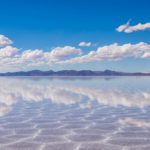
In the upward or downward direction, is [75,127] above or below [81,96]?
below

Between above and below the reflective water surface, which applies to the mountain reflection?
above

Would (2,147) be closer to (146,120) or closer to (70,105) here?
(146,120)

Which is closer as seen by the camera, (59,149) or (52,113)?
(59,149)

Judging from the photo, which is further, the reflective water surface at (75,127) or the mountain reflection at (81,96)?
the mountain reflection at (81,96)

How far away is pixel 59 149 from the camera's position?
6199 millimetres

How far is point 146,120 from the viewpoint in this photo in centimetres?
907

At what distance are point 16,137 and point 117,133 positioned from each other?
6.61 ft

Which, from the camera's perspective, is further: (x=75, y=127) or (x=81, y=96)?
(x=81, y=96)

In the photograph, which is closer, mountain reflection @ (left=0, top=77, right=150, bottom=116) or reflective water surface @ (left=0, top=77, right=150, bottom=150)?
reflective water surface @ (left=0, top=77, right=150, bottom=150)

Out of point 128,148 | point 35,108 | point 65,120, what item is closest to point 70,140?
point 128,148

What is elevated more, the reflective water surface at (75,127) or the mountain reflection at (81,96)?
the mountain reflection at (81,96)

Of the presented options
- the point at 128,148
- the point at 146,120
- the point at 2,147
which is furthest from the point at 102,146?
the point at 146,120

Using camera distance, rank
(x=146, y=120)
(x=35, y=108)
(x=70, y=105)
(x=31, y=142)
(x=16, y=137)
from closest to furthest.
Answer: (x=31, y=142), (x=16, y=137), (x=146, y=120), (x=35, y=108), (x=70, y=105)

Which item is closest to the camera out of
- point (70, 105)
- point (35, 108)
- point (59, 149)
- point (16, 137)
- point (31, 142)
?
point (59, 149)
